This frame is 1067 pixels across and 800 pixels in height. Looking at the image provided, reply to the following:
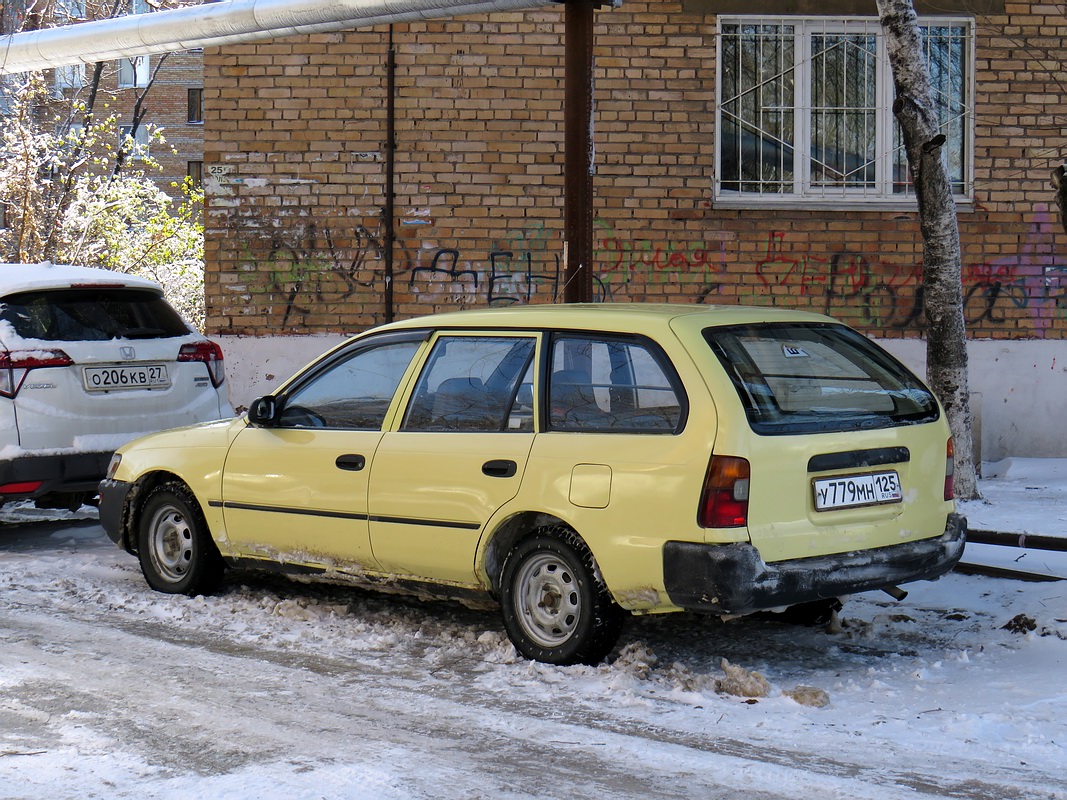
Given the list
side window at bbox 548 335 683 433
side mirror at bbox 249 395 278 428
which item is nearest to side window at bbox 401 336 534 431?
side window at bbox 548 335 683 433

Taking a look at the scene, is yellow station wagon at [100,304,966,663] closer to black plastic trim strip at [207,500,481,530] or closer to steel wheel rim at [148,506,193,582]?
black plastic trim strip at [207,500,481,530]

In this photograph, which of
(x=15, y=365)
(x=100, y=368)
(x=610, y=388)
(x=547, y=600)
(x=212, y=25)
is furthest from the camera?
(x=212, y=25)

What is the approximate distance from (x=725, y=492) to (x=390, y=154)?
776 cm

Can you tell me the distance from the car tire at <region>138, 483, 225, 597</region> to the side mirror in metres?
0.68

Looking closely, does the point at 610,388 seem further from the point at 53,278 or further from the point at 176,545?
the point at 53,278

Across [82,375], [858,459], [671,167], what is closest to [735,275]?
[671,167]

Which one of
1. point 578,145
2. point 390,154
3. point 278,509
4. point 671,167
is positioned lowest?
point 278,509

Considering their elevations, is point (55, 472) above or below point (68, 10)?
below

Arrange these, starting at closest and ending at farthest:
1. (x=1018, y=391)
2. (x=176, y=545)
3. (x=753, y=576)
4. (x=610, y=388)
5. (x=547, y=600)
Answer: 1. (x=753, y=576)
2. (x=610, y=388)
3. (x=547, y=600)
4. (x=176, y=545)
5. (x=1018, y=391)

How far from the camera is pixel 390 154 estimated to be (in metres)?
12.1

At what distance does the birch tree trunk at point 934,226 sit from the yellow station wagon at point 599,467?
11.1 feet

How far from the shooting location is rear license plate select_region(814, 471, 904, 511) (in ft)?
17.3

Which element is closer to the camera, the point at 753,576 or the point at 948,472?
the point at 753,576

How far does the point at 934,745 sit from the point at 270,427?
135 inches
